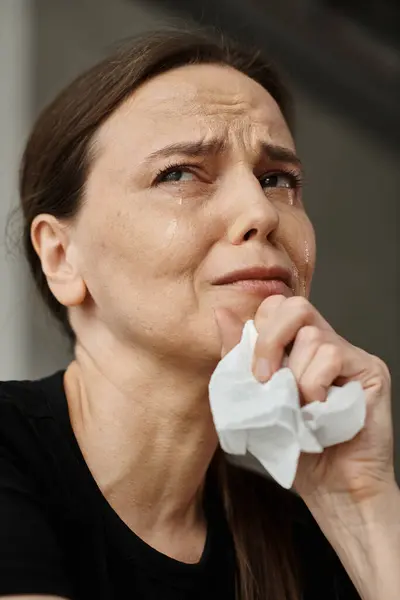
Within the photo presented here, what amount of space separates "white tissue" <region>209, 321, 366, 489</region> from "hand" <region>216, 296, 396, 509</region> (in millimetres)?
18

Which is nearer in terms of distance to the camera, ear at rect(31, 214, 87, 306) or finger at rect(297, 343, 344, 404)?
finger at rect(297, 343, 344, 404)

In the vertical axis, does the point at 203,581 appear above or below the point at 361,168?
below

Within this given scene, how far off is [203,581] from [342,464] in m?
0.29

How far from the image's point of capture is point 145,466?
4.02 feet

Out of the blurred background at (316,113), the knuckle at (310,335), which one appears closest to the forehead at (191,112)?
the knuckle at (310,335)

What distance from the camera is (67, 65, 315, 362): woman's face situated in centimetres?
111

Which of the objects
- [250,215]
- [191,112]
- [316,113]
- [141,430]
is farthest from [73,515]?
[316,113]

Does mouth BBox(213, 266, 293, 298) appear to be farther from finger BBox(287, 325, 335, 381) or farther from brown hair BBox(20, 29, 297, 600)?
brown hair BBox(20, 29, 297, 600)

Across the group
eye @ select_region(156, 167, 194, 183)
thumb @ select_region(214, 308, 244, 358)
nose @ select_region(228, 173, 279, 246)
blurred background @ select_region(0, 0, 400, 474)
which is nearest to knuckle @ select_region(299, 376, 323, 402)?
thumb @ select_region(214, 308, 244, 358)

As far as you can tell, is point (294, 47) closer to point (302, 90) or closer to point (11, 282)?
point (302, 90)

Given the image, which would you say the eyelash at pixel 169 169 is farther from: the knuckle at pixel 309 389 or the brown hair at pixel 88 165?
the knuckle at pixel 309 389

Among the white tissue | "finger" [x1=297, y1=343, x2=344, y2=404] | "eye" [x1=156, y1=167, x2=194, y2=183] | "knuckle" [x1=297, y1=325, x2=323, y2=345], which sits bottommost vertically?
the white tissue

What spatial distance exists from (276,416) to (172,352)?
246mm

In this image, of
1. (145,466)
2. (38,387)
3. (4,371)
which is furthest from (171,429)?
(4,371)
